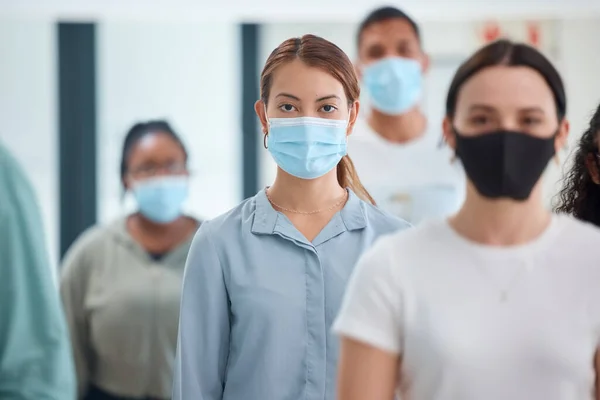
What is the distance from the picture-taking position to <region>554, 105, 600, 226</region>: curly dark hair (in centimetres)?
158

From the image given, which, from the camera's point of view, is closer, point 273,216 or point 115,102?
point 273,216

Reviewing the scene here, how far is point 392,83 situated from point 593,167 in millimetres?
1277

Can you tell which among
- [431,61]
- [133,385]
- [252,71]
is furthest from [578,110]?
[133,385]

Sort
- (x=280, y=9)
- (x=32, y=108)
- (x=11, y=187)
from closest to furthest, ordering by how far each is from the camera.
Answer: (x=11, y=187) → (x=280, y=9) → (x=32, y=108)

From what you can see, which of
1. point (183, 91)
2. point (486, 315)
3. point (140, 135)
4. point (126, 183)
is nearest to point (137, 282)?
point (126, 183)

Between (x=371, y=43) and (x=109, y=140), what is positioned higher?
(x=371, y=43)

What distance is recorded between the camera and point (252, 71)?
12.9 ft

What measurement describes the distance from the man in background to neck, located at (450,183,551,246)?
1346 millimetres

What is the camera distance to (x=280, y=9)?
3682 millimetres

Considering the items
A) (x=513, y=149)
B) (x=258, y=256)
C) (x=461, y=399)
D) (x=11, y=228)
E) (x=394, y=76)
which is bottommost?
(x=461, y=399)

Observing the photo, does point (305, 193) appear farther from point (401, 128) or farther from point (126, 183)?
point (126, 183)

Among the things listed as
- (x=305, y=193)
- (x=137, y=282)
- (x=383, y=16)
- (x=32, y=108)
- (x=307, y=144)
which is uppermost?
(x=383, y=16)

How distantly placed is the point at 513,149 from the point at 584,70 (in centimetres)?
288

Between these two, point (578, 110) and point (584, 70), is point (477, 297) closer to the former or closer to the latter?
point (578, 110)
